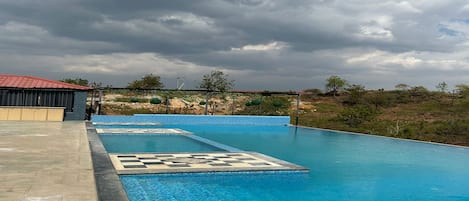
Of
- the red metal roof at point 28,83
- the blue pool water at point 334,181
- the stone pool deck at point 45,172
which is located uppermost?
the red metal roof at point 28,83

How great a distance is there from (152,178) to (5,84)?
1089 cm

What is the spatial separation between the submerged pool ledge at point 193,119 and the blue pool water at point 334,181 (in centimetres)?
772

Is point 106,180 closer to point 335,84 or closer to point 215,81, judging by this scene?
point 215,81

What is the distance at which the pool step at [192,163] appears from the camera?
20.7 feet

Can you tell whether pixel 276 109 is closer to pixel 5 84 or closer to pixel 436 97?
pixel 5 84

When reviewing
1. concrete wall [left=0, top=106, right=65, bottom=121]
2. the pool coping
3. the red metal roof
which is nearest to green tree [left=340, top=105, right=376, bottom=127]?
the red metal roof

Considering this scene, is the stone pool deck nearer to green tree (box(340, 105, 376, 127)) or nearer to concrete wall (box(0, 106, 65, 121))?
concrete wall (box(0, 106, 65, 121))

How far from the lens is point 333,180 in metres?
6.68

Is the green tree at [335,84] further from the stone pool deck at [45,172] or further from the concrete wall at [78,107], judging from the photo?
the stone pool deck at [45,172]

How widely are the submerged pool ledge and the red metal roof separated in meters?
1.77

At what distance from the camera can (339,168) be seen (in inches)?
312

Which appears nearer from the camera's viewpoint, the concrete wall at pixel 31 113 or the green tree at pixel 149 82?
the concrete wall at pixel 31 113

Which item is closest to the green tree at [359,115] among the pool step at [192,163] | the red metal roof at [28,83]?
the pool step at [192,163]

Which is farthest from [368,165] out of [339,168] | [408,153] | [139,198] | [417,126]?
[417,126]
